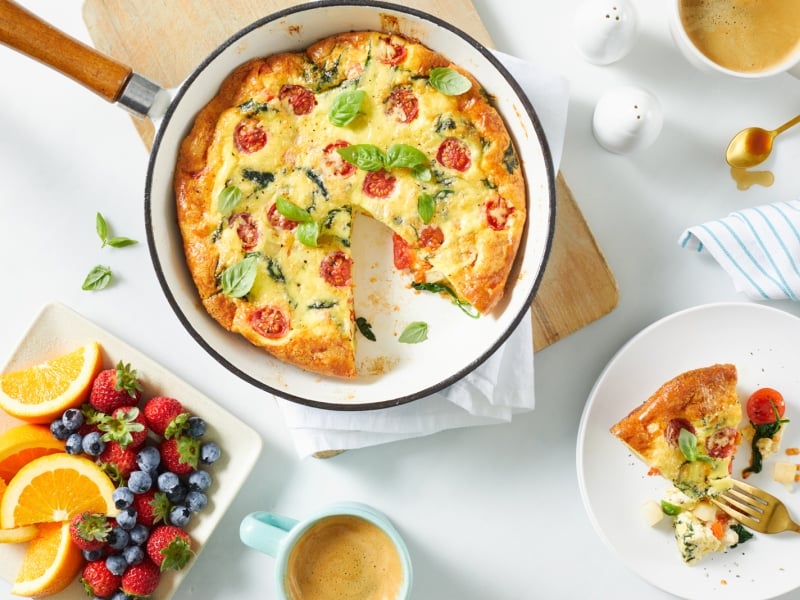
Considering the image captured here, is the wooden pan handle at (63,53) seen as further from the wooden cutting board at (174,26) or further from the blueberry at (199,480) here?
the blueberry at (199,480)

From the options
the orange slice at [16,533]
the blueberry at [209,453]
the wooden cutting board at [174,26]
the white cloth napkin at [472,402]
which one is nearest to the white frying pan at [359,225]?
the white cloth napkin at [472,402]

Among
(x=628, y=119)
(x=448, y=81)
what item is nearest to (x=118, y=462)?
(x=448, y=81)

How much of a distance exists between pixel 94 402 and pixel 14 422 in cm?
37

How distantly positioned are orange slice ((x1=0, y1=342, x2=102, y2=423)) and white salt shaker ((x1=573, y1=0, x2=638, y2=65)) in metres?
2.21

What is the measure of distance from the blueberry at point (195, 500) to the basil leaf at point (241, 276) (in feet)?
2.89

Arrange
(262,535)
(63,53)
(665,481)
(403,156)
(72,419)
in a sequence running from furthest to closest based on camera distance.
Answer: (665,481) → (72,419) → (262,535) → (403,156) → (63,53)

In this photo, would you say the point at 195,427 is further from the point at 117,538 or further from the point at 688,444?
the point at 688,444

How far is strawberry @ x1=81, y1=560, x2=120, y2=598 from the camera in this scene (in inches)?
123

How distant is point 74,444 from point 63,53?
4.74 feet

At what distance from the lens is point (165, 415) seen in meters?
3.10

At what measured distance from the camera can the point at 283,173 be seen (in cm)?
280

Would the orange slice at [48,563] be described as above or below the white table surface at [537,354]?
below

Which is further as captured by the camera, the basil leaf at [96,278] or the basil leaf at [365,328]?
the basil leaf at [96,278]

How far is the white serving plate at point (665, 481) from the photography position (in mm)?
3109
